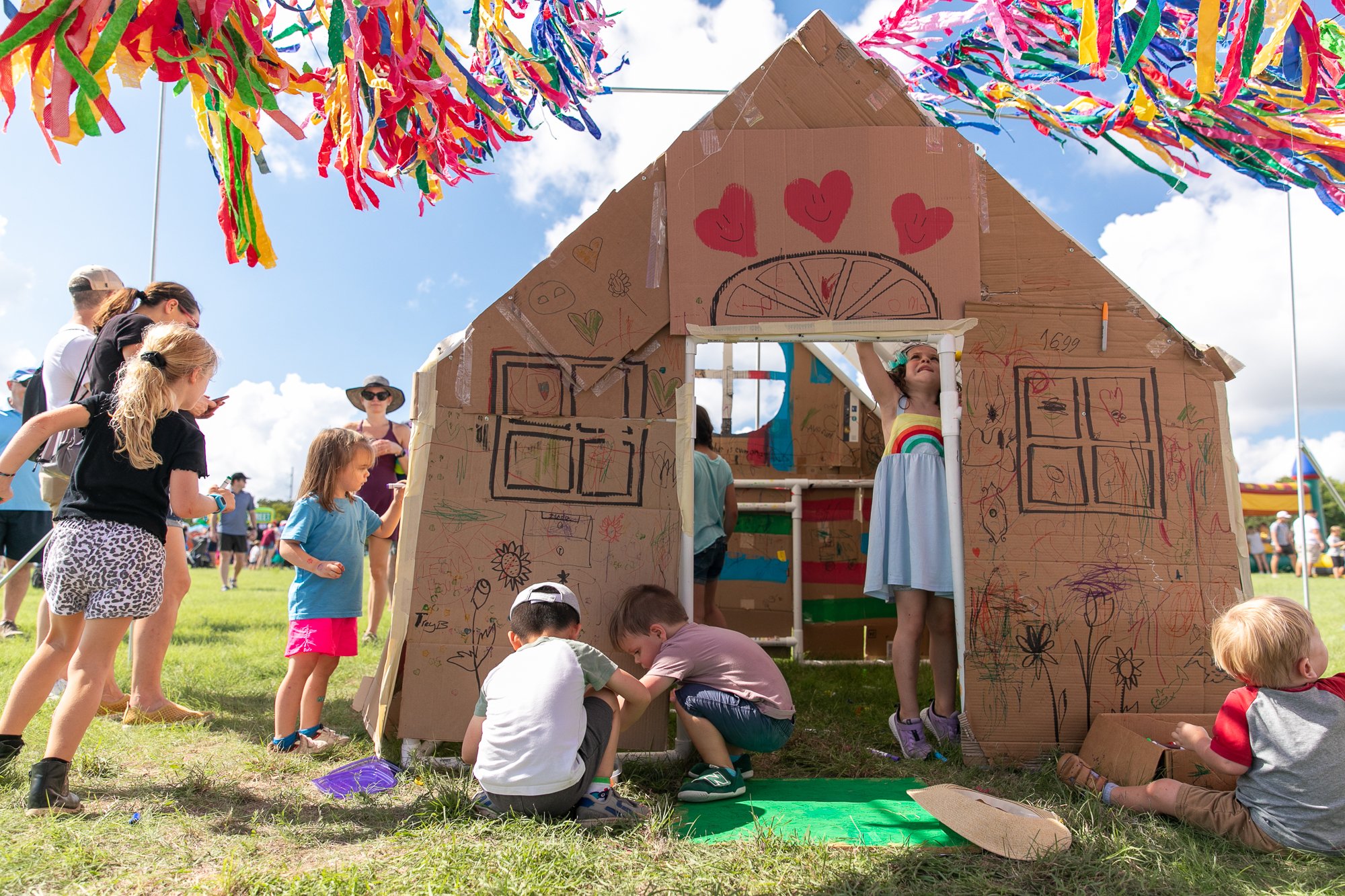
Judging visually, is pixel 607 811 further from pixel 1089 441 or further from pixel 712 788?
pixel 1089 441

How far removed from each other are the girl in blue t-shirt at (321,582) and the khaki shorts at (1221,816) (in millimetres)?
3143

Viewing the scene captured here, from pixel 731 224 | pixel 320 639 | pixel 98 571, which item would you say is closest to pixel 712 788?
pixel 320 639

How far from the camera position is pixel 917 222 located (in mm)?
3830

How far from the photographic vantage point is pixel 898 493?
4.03m

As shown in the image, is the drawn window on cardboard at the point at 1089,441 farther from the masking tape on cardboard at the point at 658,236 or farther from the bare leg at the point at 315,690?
the bare leg at the point at 315,690

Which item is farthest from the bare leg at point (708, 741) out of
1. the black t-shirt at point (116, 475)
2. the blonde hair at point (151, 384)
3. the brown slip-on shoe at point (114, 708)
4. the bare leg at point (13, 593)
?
the bare leg at point (13, 593)

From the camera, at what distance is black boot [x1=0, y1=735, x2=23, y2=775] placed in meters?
2.85

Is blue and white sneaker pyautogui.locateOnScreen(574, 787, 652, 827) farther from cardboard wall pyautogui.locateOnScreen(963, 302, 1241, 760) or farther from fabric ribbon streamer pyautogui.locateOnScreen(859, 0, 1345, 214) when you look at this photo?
fabric ribbon streamer pyautogui.locateOnScreen(859, 0, 1345, 214)

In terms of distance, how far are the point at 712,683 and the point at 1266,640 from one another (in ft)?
6.07

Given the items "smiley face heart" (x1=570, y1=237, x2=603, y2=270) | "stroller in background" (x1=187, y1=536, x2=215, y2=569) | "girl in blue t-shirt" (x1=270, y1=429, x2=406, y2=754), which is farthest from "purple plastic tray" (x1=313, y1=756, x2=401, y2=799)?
"stroller in background" (x1=187, y1=536, x2=215, y2=569)

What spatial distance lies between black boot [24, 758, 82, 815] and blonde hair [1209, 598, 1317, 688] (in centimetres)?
373

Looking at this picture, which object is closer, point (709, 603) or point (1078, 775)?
point (1078, 775)

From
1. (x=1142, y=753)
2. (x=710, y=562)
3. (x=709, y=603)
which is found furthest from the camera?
(x=709, y=603)

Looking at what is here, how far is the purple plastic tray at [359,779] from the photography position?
3162 millimetres
